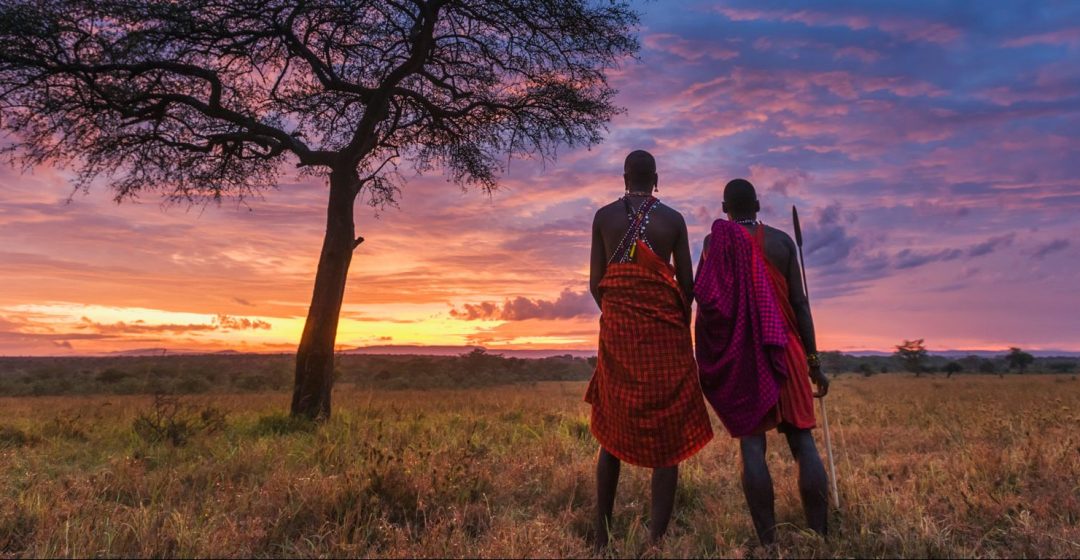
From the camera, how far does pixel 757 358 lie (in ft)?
12.4

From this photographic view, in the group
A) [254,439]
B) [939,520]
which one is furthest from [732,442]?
[254,439]

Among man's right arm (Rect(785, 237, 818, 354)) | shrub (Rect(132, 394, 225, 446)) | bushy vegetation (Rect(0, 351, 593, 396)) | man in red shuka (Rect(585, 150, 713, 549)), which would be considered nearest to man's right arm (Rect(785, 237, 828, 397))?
man's right arm (Rect(785, 237, 818, 354))

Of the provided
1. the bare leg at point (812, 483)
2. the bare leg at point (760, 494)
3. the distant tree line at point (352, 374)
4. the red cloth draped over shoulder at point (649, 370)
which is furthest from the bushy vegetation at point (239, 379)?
the bare leg at point (812, 483)

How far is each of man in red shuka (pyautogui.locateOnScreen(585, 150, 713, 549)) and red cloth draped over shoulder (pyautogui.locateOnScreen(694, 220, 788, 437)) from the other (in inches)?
5.1

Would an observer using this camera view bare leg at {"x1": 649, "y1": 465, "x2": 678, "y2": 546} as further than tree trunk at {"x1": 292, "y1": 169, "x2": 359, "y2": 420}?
No

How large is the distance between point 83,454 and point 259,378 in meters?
25.3

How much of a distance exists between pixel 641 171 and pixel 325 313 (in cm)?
736

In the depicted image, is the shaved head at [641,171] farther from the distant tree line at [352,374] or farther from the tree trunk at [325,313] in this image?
the distant tree line at [352,374]

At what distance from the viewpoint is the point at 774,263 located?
4027mm

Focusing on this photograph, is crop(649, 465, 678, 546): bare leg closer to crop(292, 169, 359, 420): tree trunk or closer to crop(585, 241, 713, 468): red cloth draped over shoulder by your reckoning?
crop(585, 241, 713, 468): red cloth draped over shoulder

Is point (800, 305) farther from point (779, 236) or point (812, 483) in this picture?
point (812, 483)

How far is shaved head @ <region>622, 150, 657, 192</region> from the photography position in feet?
13.4

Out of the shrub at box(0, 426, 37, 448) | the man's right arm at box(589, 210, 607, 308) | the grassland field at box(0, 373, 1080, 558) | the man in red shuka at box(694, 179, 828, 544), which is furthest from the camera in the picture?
the shrub at box(0, 426, 37, 448)

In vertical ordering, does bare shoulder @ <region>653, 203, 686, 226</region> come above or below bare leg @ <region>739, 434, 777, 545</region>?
above
